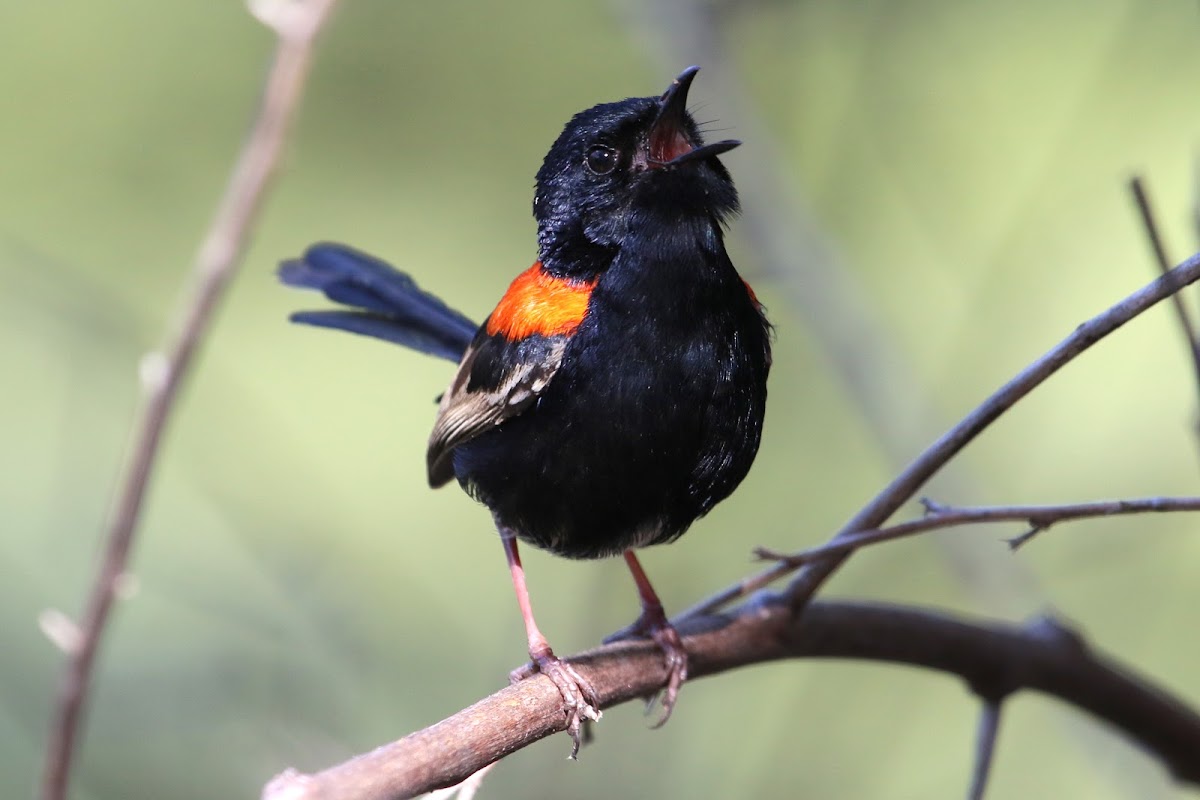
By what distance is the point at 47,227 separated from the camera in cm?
605

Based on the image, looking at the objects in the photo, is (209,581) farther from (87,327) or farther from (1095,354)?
(1095,354)

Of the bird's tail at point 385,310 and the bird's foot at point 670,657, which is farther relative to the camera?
the bird's tail at point 385,310

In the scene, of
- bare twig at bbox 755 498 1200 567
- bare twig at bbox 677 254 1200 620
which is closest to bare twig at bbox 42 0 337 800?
bare twig at bbox 755 498 1200 567

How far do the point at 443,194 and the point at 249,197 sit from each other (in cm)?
471

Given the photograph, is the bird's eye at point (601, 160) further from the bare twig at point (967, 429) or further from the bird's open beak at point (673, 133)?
the bare twig at point (967, 429)

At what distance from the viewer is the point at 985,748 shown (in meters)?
2.35

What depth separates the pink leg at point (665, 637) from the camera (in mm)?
2486

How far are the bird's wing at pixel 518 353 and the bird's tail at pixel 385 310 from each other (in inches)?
22.9

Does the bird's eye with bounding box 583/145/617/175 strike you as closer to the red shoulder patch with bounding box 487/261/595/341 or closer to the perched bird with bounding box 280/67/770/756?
the perched bird with bounding box 280/67/770/756

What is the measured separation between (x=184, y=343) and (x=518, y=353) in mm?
965

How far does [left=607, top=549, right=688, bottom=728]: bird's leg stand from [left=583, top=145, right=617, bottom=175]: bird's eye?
914 millimetres

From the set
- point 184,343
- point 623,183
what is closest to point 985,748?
point 623,183

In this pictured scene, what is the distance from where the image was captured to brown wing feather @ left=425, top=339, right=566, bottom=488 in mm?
2379

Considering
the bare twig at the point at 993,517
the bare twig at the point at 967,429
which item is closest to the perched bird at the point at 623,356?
the bare twig at the point at 967,429
